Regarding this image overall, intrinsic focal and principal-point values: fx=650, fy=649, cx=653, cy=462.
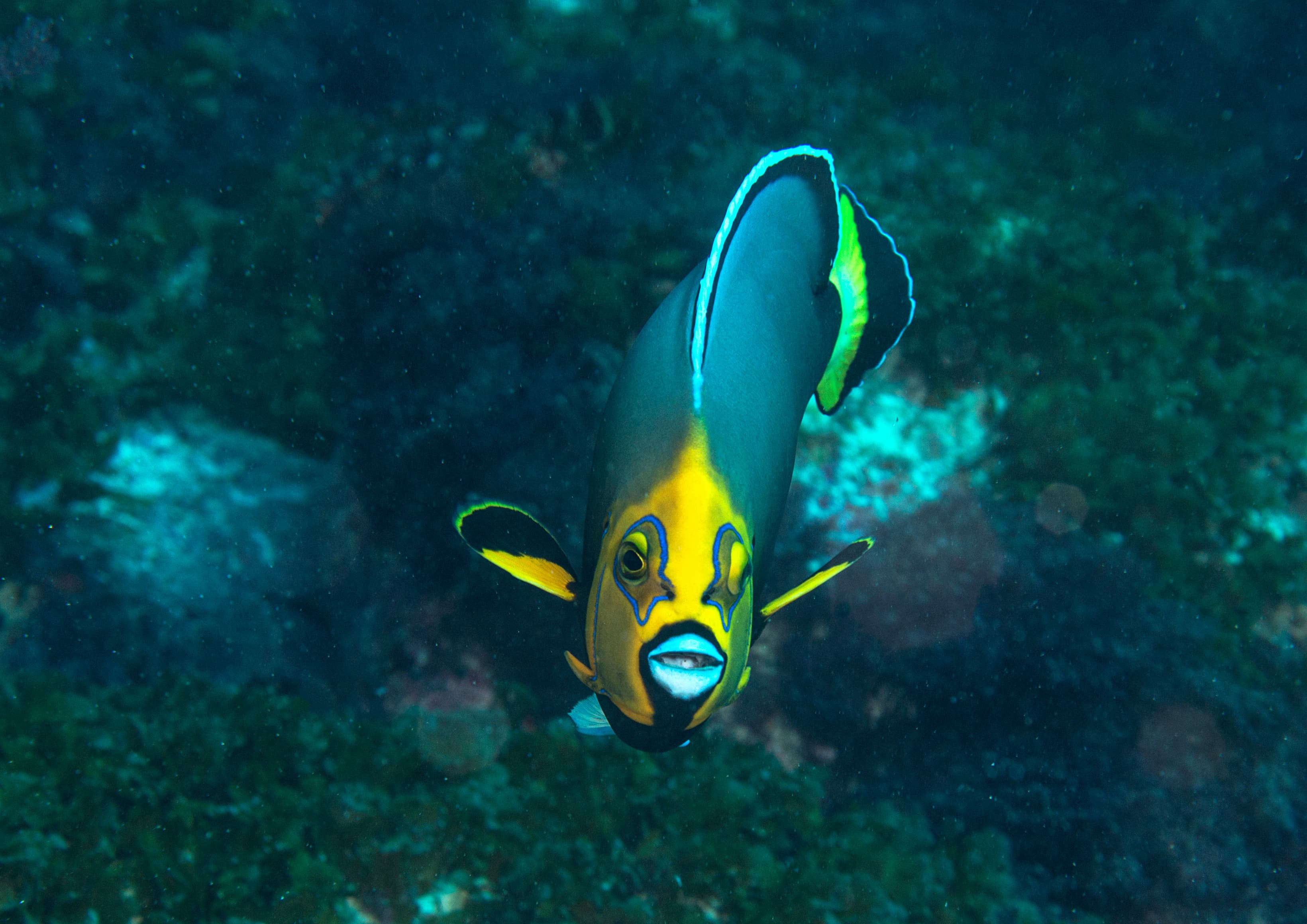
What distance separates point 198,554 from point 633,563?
3079 millimetres

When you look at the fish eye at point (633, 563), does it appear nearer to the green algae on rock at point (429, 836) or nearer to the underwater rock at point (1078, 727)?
the green algae on rock at point (429, 836)

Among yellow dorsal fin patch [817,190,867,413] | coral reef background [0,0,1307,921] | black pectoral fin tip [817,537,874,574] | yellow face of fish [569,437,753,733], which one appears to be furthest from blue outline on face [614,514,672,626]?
coral reef background [0,0,1307,921]

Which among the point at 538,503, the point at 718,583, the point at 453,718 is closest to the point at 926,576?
the point at 538,503

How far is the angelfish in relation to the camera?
58.1 inches

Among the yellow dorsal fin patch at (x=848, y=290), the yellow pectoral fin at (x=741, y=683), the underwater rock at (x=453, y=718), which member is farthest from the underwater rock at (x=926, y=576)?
the underwater rock at (x=453, y=718)

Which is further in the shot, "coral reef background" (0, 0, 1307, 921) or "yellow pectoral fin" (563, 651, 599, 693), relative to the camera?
"coral reef background" (0, 0, 1307, 921)

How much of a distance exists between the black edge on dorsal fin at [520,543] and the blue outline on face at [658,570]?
1.41ft

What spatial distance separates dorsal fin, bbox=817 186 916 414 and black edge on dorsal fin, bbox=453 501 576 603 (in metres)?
1.21

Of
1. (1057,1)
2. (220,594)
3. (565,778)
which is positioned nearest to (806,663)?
(565,778)

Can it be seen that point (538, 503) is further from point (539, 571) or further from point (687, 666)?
point (687, 666)

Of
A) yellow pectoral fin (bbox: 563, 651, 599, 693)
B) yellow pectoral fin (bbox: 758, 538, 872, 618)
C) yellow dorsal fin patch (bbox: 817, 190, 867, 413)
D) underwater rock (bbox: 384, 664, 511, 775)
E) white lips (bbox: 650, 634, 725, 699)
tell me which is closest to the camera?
white lips (bbox: 650, 634, 725, 699)

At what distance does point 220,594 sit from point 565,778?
2.06 metres

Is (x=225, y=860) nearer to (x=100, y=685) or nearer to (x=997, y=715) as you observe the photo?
(x=100, y=685)

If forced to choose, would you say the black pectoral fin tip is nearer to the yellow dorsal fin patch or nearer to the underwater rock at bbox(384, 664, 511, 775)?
the yellow dorsal fin patch
